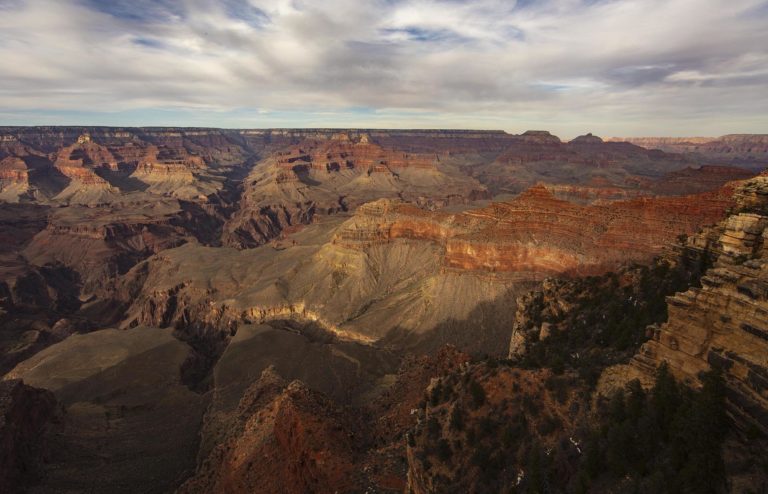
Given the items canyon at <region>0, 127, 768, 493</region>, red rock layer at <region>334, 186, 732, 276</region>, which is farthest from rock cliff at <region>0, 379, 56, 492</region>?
red rock layer at <region>334, 186, 732, 276</region>

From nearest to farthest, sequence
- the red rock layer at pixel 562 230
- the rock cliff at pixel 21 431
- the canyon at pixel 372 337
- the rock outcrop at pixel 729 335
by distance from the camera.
→ the rock outcrop at pixel 729 335
the canyon at pixel 372 337
the rock cliff at pixel 21 431
the red rock layer at pixel 562 230

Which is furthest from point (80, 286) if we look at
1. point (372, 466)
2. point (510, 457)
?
point (510, 457)

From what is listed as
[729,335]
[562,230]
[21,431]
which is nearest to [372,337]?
[562,230]

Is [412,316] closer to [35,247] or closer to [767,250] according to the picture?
[767,250]

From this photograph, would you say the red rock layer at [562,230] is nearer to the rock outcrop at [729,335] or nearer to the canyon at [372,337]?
the canyon at [372,337]

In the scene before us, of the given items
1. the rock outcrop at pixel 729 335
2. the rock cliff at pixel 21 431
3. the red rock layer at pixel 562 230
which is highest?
the rock outcrop at pixel 729 335

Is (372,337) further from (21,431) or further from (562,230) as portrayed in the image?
(21,431)

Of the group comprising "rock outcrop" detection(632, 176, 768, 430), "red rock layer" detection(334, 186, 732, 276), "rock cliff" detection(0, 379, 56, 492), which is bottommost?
"rock cliff" detection(0, 379, 56, 492)

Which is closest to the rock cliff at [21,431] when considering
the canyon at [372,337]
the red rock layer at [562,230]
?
the canyon at [372,337]

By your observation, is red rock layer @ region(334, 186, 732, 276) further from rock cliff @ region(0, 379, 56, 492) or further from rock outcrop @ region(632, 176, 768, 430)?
rock cliff @ region(0, 379, 56, 492)
